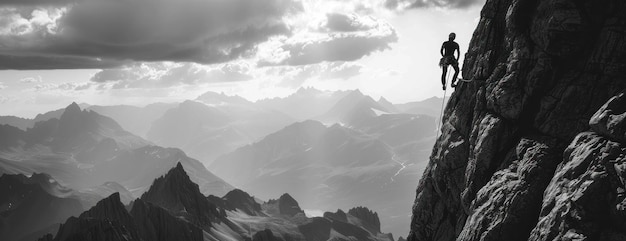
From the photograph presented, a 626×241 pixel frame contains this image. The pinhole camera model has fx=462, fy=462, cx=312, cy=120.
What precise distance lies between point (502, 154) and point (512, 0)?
10.3 metres

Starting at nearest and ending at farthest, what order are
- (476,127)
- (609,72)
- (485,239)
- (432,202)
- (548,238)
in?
(548,238), (609,72), (485,239), (476,127), (432,202)

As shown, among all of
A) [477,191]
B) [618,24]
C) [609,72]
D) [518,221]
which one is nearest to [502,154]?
[477,191]

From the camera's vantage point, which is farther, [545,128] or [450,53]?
[450,53]

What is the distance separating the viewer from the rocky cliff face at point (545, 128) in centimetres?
1962

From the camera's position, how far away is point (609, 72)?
2247 cm

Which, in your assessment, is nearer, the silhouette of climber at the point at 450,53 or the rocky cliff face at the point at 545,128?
the rocky cliff face at the point at 545,128

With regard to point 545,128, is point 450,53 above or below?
above

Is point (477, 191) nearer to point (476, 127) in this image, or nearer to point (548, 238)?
point (476, 127)

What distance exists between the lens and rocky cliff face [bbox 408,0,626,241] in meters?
19.6

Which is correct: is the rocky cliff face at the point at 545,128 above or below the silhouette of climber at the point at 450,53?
below

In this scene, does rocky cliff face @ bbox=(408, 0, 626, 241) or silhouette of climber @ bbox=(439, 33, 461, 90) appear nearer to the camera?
rocky cliff face @ bbox=(408, 0, 626, 241)

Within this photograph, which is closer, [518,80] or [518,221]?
[518,221]

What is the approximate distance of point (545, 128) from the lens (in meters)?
24.7

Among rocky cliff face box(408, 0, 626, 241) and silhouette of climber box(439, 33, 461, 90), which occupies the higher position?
silhouette of climber box(439, 33, 461, 90)
